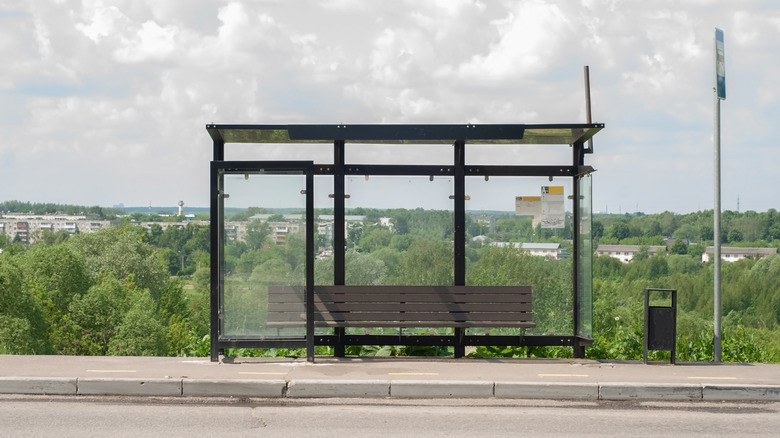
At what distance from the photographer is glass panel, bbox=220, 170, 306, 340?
10547 mm

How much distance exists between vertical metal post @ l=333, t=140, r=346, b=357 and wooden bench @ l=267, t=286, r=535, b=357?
0.61 ft

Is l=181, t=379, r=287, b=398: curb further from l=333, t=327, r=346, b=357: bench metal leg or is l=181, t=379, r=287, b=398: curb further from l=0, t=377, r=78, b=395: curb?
l=333, t=327, r=346, b=357: bench metal leg

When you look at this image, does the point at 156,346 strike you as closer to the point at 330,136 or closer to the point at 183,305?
the point at 183,305

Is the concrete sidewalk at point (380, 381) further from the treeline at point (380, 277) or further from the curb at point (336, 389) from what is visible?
the treeline at point (380, 277)

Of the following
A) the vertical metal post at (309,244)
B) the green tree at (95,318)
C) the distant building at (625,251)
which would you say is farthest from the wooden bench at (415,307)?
the distant building at (625,251)

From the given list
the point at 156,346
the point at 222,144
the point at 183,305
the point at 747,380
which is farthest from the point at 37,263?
the point at 747,380

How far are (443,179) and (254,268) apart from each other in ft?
8.49

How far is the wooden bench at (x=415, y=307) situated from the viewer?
1070 centimetres

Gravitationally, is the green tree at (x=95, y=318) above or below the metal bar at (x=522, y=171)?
below

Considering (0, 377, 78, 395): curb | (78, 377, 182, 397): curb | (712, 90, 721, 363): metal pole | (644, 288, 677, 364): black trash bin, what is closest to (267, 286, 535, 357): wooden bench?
(644, 288, 677, 364): black trash bin

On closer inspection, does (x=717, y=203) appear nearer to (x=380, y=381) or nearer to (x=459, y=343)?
(x=459, y=343)

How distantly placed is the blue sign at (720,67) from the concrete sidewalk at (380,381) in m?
3.41

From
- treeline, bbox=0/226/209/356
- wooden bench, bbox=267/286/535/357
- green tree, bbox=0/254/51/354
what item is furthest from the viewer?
treeline, bbox=0/226/209/356

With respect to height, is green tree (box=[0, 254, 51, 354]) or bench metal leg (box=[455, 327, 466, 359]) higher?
bench metal leg (box=[455, 327, 466, 359])
